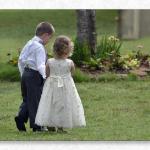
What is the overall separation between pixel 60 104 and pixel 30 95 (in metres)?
0.41

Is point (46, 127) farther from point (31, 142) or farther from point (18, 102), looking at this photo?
point (18, 102)

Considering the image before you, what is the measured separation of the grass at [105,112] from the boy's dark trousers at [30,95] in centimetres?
16

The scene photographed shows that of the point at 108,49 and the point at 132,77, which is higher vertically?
the point at 108,49

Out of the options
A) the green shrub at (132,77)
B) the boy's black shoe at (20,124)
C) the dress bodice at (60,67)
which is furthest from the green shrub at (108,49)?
the dress bodice at (60,67)

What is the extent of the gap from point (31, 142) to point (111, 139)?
915 mm

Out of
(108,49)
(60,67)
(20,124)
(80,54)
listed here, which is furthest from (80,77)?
(60,67)

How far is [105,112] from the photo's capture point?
10.5 m

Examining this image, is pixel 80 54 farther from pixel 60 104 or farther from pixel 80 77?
pixel 60 104

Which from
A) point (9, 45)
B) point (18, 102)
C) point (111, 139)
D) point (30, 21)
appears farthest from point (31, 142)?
point (30, 21)

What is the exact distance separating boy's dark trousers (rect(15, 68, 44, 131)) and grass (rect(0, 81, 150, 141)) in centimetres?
16

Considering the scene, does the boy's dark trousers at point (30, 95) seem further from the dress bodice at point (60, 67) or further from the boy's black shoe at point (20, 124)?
the dress bodice at point (60, 67)

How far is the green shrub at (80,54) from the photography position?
1383cm

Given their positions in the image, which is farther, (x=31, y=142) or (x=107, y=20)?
(x=107, y=20)

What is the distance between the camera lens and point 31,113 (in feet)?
29.2
